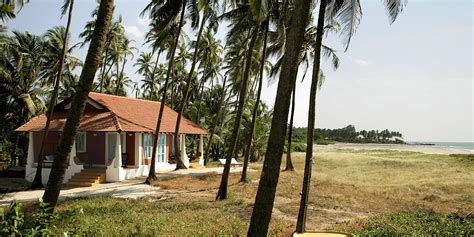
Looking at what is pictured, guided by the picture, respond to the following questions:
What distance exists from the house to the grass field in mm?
3800

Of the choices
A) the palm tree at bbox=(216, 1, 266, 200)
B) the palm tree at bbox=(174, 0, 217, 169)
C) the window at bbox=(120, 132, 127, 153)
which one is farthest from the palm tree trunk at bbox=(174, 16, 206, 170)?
the palm tree at bbox=(216, 1, 266, 200)

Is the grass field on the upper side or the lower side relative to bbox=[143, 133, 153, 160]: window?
lower

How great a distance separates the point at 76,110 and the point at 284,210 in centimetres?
855

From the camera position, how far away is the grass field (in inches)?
365

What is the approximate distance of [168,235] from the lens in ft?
27.2

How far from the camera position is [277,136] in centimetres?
691

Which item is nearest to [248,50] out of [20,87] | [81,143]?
[81,143]

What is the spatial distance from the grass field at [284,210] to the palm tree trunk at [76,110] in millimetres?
726

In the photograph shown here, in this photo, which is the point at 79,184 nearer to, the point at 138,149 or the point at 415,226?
the point at 138,149

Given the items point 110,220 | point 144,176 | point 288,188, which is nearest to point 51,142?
point 144,176

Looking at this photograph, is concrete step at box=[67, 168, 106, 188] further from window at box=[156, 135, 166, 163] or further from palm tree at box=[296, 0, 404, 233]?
palm tree at box=[296, 0, 404, 233]

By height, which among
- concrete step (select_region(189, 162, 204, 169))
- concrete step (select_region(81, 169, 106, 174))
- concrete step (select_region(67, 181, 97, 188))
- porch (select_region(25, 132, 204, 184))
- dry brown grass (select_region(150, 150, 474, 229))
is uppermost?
porch (select_region(25, 132, 204, 184))

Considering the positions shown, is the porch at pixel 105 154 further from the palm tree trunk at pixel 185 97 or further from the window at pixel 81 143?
the palm tree trunk at pixel 185 97

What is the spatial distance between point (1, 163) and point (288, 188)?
21128 mm
